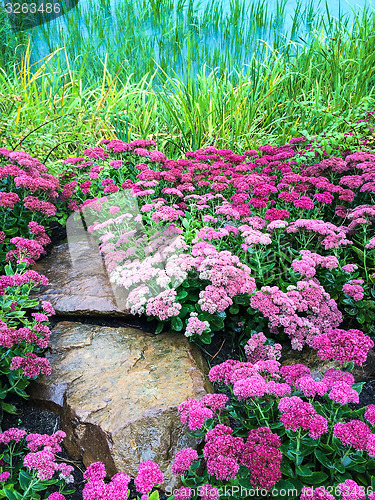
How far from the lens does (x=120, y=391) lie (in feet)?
7.04

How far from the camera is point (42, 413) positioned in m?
2.24

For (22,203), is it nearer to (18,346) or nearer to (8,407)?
(18,346)

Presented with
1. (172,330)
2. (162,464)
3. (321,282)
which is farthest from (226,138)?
(162,464)

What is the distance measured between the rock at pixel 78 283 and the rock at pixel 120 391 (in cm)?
14

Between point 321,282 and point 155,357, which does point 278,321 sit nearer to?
point 321,282

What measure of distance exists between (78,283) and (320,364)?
1.88m

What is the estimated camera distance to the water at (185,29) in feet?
25.6

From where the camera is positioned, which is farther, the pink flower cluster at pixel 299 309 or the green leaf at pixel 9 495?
the pink flower cluster at pixel 299 309

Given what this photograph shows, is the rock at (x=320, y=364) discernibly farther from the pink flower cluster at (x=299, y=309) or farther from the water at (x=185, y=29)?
the water at (x=185, y=29)

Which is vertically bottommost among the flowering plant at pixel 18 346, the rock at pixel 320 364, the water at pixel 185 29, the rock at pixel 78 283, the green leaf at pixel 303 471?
the rock at pixel 320 364

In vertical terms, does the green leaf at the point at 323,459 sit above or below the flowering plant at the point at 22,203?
below

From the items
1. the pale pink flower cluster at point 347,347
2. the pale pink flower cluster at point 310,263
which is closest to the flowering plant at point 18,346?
the pale pink flower cluster at point 347,347

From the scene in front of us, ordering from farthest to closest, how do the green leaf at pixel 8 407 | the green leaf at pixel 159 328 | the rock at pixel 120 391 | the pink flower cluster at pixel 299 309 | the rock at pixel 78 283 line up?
1. the rock at pixel 78 283
2. the green leaf at pixel 159 328
3. the pink flower cluster at pixel 299 309
4. the green leaf at pixel 8 407
5. the rock at pixel 120 391

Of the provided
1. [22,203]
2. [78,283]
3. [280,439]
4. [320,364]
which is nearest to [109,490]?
[280,439]
